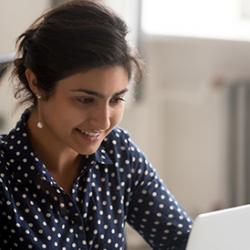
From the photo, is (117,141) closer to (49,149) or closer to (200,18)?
(49,149)

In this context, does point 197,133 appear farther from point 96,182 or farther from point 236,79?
point 96,182

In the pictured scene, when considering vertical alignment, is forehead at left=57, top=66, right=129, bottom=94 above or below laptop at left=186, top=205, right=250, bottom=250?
above

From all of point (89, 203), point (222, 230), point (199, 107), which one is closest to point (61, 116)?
point (89, 203)

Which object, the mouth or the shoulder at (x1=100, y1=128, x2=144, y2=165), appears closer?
the mouth

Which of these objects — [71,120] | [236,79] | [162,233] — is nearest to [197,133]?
[236,79]

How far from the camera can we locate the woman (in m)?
0.94

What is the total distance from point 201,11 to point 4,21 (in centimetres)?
104

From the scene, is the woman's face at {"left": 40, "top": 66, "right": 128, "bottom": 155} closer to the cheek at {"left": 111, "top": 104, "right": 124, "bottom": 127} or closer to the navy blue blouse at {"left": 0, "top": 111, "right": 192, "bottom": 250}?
the cheek at {"left": 111, "top": 104, "right": 124, "bottom": 127}

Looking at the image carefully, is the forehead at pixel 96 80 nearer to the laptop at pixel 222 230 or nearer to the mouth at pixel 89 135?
the mouth at pixel 89 135

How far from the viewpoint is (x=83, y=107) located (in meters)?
0.95

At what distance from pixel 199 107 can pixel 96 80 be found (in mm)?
2035

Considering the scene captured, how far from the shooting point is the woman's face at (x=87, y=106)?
36.9 inches

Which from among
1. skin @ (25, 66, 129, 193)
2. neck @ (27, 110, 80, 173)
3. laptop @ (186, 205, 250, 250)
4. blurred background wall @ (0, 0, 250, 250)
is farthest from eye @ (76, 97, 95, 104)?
blurred background wall @ (0, 0, 250, 250)

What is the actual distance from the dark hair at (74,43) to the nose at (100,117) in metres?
0.07
